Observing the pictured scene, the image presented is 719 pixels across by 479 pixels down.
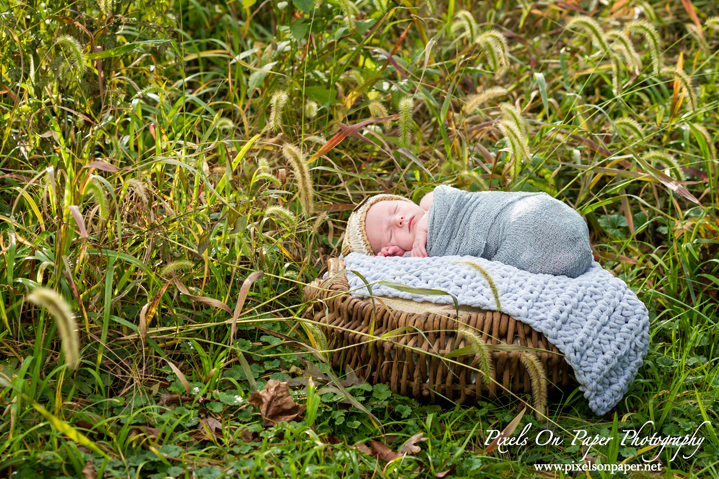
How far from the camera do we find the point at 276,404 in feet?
5.63

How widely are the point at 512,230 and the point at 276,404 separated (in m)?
0.99

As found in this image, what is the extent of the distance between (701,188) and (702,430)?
59.3 inches

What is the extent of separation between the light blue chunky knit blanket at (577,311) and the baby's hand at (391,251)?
1.29ft

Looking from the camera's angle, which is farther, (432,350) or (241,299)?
(432,350)

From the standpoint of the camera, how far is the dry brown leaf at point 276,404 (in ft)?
5.58

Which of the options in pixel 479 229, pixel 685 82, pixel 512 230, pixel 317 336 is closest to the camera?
pixel 317 336

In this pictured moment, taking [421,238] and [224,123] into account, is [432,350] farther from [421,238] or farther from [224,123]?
[224,123]

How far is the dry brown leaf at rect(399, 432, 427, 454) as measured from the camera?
1614 millimetres

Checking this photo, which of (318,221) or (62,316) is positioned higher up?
(62,316)

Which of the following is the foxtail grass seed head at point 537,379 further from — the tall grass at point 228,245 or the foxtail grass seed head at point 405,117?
the foxtail grass seed head at point 405,117

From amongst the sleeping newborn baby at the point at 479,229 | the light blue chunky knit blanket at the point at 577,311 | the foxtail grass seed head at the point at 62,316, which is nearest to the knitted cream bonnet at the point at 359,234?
the sleeping newborn baby at the point at 479,229

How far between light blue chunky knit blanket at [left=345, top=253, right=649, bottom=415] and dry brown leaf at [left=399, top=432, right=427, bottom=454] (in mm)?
425

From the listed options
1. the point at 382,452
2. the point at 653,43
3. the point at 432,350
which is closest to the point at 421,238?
the point at 432,350

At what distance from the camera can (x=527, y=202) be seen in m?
2.15
